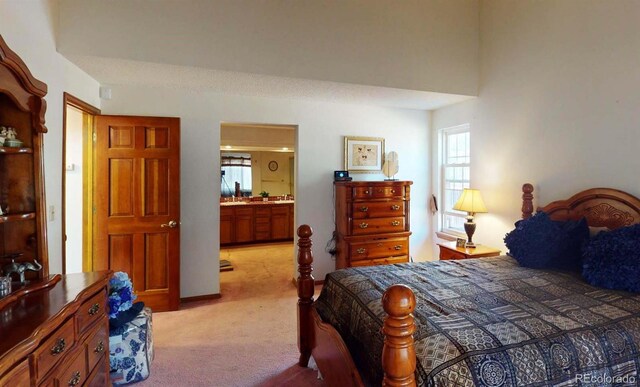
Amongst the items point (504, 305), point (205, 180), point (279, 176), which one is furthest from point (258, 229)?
point (504, 305)

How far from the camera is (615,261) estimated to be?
6.38 ft

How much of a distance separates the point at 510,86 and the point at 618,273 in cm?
212

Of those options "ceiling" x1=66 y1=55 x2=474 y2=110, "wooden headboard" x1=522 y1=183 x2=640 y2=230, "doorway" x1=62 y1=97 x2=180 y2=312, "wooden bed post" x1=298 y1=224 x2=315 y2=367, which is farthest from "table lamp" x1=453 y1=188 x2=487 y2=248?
"doorway" x1=62 y1=97 x2=180 y2=312

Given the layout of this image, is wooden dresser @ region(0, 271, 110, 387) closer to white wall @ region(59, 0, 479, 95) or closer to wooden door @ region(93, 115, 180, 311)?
wooden door @ region(93, 115, 180, 311)

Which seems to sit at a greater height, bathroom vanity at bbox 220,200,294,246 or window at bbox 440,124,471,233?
window at bbox 440,124,471,233

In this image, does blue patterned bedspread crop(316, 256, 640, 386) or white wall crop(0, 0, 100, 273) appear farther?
white wall crop(0, 0, 100, 273)

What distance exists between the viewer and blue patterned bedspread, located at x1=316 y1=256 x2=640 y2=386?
1.18 m

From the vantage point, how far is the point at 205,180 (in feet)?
11.9

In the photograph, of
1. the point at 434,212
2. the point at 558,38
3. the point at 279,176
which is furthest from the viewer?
the point at 279,176

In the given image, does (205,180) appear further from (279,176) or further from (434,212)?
(279,176)

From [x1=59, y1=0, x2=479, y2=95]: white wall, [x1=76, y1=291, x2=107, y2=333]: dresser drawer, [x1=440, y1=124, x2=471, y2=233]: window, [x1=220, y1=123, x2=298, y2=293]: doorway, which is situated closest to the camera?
[x1=76, y1=291, x2=107, y2=333]: dresser drawer

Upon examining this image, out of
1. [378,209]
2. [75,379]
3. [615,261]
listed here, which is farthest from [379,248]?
[75,379]

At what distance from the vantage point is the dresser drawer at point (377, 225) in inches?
148

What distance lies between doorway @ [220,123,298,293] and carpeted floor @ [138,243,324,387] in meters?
1.86
